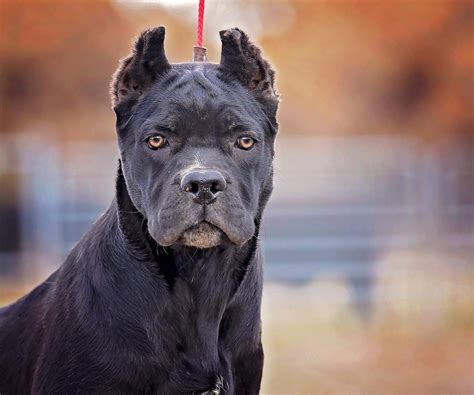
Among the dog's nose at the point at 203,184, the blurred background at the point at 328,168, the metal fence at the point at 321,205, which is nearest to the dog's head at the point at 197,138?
the dog's nose at the point at 203,184

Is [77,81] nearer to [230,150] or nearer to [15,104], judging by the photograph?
[15,104]

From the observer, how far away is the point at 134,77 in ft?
14.3

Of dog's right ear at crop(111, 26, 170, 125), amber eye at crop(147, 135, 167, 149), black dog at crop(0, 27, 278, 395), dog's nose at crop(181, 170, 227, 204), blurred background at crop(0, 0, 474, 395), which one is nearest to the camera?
dog's nose at crop(181, 170, 227, 204)

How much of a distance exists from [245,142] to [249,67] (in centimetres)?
39

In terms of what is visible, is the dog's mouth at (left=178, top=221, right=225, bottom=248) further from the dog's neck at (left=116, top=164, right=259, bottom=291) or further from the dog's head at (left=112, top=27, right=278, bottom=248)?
the dog's neck at (left=116, top=164, right=259, bottom=291)

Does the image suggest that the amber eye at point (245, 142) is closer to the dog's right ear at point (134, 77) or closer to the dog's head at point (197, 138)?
the dog's head at point (197, 138)

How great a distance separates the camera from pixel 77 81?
57.9 feet

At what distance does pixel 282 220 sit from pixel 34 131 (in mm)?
6666

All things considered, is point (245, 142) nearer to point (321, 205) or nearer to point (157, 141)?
point (157, 141)

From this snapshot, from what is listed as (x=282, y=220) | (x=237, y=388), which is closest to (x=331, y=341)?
(x=282, y=220)

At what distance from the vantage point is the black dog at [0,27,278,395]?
4.01 meters

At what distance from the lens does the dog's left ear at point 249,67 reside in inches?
171

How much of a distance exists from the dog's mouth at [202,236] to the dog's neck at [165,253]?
0.17 metres

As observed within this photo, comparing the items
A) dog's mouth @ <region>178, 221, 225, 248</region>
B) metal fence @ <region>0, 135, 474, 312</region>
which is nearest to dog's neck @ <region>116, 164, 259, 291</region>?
dog's mouth @ <region>178, 221, 225, 248</region>
